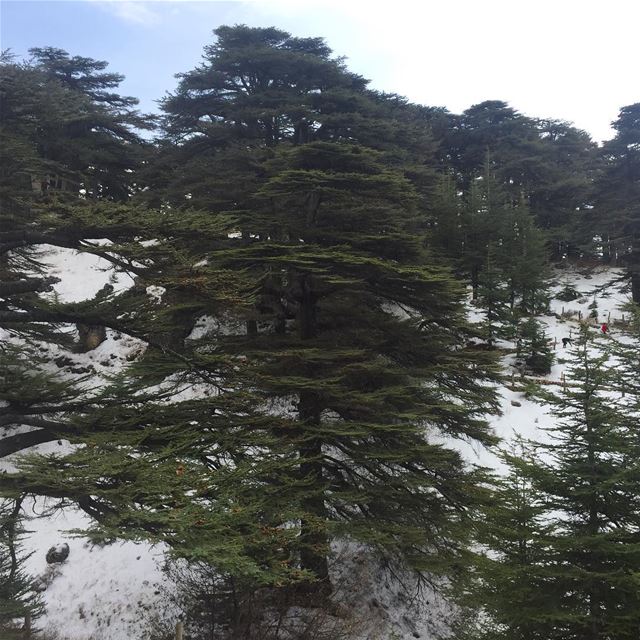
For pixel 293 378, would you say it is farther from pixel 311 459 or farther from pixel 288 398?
pixel 288 398

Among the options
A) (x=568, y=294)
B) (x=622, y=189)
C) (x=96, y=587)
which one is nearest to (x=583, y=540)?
(x=96, y=587)

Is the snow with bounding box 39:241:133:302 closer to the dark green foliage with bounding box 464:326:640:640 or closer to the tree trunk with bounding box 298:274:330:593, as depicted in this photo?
the tree trunk with bounding box 298:274:330:593

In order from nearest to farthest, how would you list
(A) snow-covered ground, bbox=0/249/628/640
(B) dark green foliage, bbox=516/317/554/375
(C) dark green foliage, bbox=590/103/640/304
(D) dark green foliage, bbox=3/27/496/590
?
(D) dark green foliage, bbox=3/27/496/590
(A) snow-covered ground, bbox=0/249/628/640
(B) dark green foliage, bbox=516/317/554/375
(C) dark green foliage, bbox=590/103/640/304

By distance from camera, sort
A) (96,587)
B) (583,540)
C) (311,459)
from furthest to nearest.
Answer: (96,587) < (311,459) < (583,540)

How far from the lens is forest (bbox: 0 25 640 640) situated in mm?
4715

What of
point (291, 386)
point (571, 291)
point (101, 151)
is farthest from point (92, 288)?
point (571, 291)

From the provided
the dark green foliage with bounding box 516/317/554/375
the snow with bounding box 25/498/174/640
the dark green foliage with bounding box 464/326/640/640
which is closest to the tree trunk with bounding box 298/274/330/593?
the dark green foliage with bounding box 464/326/640/640

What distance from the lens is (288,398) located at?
9.48 m

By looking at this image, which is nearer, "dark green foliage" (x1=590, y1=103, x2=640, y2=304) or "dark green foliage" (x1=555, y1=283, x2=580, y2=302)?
"dark green foliage" (x1=590, y1=103, x2=640, y2=304)

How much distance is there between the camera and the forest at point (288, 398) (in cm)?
471

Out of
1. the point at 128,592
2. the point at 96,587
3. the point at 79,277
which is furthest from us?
the point at 79,277

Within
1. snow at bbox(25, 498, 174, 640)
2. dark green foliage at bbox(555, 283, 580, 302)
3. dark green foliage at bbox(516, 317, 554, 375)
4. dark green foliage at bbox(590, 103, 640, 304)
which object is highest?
dark green foliage at bbox(590, 103, 640, 304)

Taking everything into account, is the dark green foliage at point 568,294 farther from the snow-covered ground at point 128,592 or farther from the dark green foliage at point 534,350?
the snow-covered ground at point 128,592

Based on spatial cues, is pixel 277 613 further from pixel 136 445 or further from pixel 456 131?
pixel 456 131
